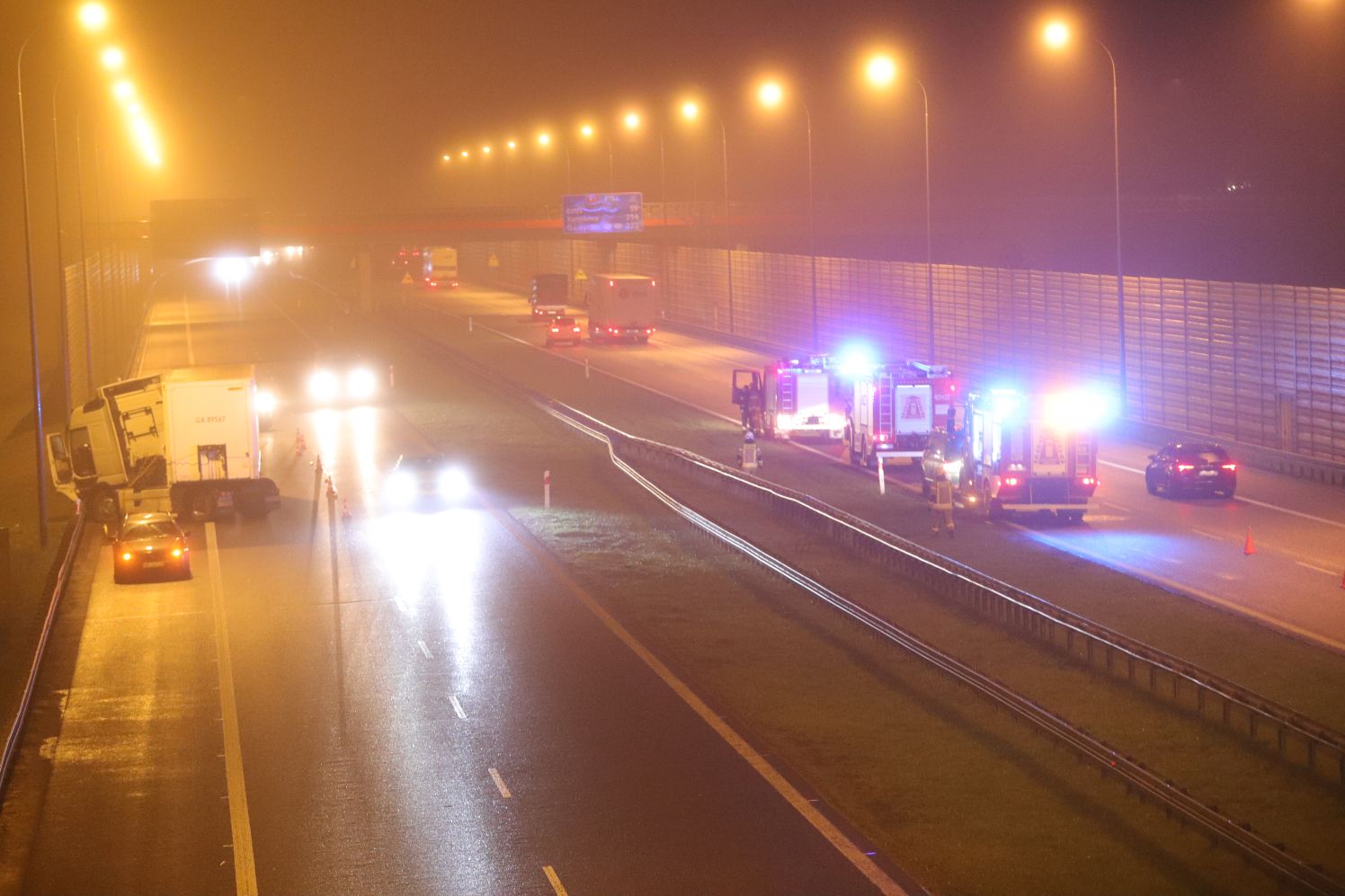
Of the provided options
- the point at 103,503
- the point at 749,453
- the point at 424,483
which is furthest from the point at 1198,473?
the point at 103,503

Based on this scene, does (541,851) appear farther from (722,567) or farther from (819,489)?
(819,489)

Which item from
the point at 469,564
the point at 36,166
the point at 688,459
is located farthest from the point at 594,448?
the point at 36,166

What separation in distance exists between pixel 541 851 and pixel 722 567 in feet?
50.0

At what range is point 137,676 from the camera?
2562 centimetres

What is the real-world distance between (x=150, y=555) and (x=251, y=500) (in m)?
6.35

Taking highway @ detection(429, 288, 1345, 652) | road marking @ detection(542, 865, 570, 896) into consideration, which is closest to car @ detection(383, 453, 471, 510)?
highway @ detection(429, 288, 1345, 652)

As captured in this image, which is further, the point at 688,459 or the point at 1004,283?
the point at 1004,283

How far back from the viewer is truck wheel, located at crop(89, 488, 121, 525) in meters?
39.8

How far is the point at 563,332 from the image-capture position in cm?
8362

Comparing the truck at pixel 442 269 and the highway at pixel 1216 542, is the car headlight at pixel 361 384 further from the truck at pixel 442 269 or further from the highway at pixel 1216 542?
the truck at pixel 442 269

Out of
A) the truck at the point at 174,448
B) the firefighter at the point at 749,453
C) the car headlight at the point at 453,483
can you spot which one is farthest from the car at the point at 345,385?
the firefighter at the point at 749,453

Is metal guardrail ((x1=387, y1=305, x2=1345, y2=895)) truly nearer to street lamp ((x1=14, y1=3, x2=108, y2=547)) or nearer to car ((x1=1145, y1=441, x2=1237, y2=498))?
car ((x1=1145, y1=441, x2=1237, y2=498))

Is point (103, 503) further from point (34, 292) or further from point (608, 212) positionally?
point (608, 212)

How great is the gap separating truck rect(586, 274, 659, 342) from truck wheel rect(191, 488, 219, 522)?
44.9m
